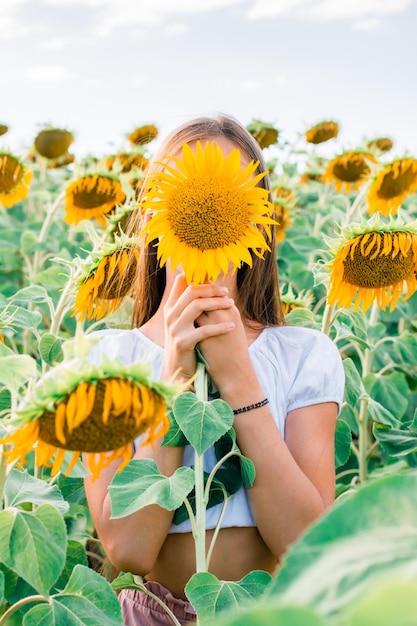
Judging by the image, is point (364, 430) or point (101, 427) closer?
point (101, 427)

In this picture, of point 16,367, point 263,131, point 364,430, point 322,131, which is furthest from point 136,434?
point 322,131

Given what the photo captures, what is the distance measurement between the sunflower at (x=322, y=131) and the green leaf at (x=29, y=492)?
9.16 feet

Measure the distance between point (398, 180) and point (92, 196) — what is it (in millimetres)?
919

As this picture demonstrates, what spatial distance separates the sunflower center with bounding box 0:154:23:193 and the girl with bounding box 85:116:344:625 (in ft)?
3.59

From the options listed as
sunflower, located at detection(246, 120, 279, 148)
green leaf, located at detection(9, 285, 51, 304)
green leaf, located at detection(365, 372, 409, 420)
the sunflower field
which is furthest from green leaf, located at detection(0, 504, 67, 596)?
sunflower, located at detection(246, 120, 279, 148)

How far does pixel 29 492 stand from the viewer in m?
1.07

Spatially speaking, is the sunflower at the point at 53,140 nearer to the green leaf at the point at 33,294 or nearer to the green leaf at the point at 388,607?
the green leaf at the point at 33,294

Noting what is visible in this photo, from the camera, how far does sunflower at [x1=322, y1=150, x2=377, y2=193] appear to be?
115 inches

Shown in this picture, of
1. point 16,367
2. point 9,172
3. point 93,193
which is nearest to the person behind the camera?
point 16,367

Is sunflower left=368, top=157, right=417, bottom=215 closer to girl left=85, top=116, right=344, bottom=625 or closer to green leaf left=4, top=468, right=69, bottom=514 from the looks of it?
girl left=85, top=116, right=344, bottom=625

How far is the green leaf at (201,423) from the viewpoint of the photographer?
1002mm

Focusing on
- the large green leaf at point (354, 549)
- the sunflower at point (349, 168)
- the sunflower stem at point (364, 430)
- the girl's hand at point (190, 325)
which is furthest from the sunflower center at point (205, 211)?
the sunflower at point (349, 168)

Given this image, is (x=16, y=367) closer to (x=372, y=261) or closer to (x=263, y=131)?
(x=372, y=261)

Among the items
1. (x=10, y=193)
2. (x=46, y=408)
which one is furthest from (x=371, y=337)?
(x=46, y=408)
